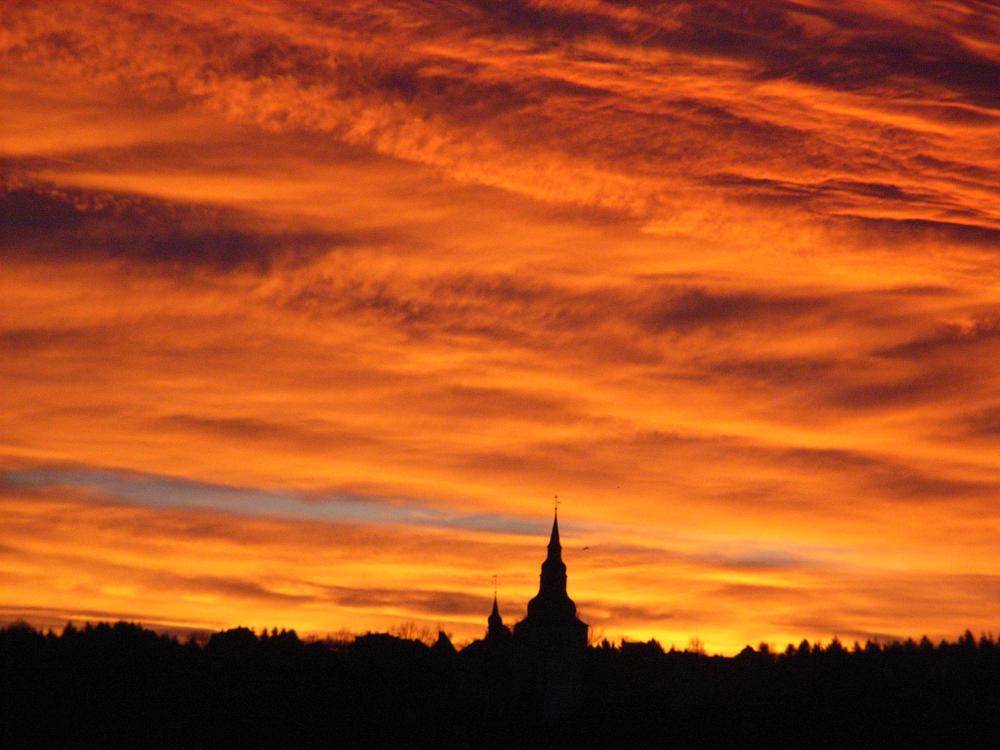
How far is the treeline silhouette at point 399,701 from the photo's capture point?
154875 millimetres

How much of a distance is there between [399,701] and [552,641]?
Result: 16.2 metres

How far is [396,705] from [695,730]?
35.2m

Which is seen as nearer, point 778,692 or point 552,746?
point 552,746

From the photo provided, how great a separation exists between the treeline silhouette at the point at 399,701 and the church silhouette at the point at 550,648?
104 cm

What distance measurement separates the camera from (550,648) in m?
161

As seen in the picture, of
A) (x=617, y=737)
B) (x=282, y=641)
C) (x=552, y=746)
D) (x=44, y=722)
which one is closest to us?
(x=44, y=722)

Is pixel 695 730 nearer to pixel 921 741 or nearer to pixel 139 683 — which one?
pixel 921 741

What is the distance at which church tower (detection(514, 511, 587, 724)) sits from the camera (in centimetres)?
16100

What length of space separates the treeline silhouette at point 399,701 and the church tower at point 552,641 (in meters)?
1.77

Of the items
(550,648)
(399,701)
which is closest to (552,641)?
(550,648)

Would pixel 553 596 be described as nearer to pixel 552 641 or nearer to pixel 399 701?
pixel 552 641

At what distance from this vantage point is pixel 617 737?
557ft

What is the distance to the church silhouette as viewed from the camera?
161 meters

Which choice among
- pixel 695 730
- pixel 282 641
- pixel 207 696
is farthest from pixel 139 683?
pixel 695 730
